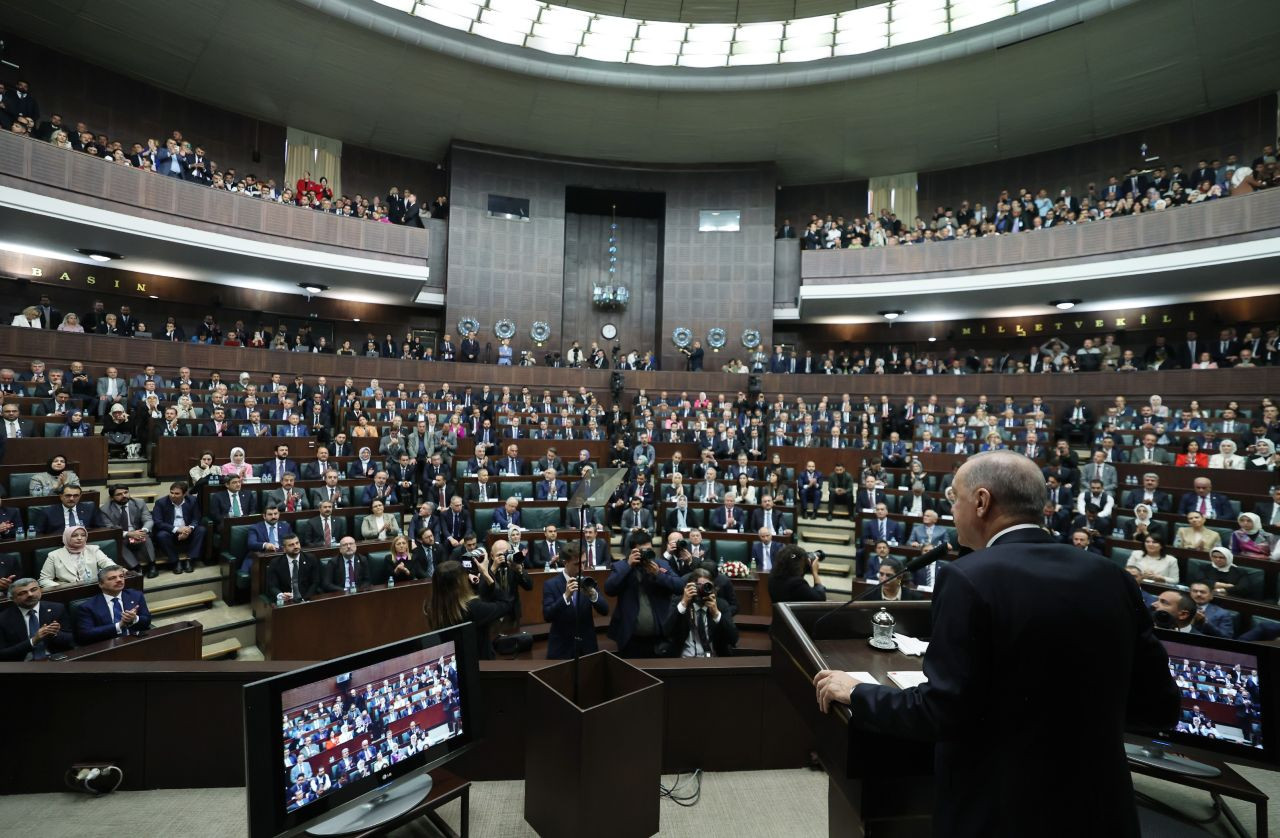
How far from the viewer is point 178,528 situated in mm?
5422

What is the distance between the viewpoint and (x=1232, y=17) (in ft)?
32.9

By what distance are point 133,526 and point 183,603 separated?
3.55 feet

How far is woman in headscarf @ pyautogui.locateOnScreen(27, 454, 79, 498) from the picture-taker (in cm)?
552

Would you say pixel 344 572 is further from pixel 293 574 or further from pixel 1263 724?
pixel 1263 724

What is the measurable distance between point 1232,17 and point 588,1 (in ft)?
34.5

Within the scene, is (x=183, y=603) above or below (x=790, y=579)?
below

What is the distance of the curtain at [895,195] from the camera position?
1570 centimetres

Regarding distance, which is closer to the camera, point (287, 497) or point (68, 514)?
point (68, 514)

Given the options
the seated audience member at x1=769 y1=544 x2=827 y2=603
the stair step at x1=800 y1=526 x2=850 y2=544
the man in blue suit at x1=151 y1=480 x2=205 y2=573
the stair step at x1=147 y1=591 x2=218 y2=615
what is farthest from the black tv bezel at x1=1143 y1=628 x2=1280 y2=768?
the man in blue suit at x1=151 y1=480 x2=205 y2=573

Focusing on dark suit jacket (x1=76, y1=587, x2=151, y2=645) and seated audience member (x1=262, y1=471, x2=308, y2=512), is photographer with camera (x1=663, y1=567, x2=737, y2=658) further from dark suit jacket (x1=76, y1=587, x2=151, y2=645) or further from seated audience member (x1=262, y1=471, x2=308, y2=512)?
seated audience member (x1=262, y1=471, x2=308, y2=512)

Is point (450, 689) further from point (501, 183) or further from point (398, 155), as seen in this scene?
point (398, 155)

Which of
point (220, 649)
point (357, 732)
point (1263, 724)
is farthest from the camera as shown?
point (220, 649)

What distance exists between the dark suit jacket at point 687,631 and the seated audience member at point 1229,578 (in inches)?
148

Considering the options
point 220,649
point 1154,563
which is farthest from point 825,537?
point 220,649
